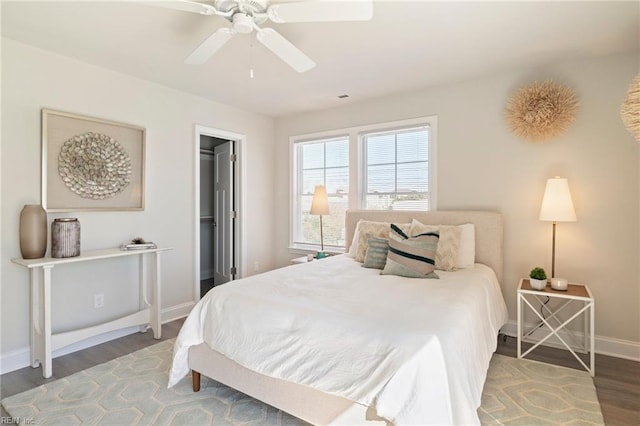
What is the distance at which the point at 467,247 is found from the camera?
3078mm

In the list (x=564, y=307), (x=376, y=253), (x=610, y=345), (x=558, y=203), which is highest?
(x=558, y=203)

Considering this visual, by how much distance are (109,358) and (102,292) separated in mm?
656

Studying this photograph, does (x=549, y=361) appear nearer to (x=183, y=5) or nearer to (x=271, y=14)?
(x=271, y=14)

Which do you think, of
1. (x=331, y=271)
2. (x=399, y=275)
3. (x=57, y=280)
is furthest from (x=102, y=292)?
(x=399, y=275)

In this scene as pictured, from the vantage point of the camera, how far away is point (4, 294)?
2598mm

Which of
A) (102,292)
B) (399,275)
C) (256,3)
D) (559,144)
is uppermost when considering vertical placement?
(256,3)

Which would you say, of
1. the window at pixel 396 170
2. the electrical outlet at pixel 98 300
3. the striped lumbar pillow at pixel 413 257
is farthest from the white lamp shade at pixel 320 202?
the electrical outlet at pixel 98 300

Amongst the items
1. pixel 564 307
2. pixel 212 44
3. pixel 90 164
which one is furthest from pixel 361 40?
pixel 564 307

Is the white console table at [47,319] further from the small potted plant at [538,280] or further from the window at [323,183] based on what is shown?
the small potted plant at [538,280]

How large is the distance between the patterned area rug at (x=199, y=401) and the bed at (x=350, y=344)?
0.19m

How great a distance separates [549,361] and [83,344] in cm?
397

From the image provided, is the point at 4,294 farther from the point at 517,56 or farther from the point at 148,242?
the point at 517,56

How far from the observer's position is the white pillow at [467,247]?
9.94 ft

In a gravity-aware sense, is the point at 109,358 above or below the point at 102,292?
below
